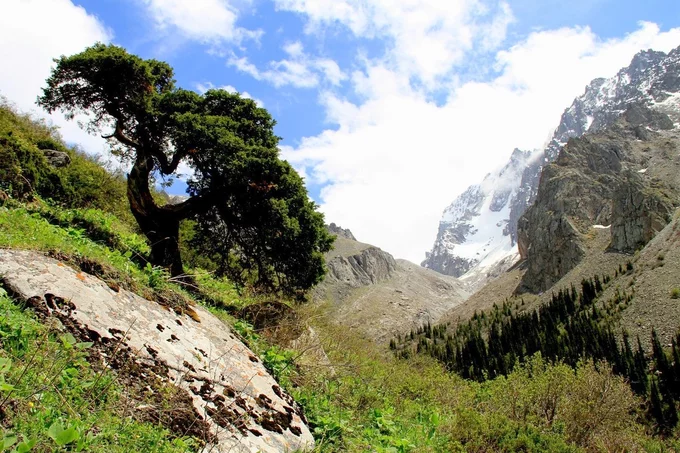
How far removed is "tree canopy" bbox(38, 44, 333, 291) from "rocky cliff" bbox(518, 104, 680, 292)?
118 m

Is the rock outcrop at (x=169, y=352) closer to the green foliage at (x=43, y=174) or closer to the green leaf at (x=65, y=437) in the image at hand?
the green leaf at (x=65, y=437)

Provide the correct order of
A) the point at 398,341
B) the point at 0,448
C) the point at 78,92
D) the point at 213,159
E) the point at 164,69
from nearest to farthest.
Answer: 1. the point at 0,448
2. the point at 213,159
3. the point at 78,92
4. the point at 164,69
5. the point at 398,341

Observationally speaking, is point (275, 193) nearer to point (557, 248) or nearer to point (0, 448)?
point (0, 448)

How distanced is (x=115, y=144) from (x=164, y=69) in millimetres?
3494

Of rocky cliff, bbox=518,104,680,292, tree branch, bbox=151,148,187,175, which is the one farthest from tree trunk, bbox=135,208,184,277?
rocky cliff, bbox=518,104,680,292

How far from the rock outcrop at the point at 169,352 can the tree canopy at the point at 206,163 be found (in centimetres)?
665

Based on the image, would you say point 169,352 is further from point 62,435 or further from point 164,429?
point 62,435

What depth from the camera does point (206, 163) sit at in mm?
12766

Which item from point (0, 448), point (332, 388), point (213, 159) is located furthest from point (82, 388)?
point (213, 159)

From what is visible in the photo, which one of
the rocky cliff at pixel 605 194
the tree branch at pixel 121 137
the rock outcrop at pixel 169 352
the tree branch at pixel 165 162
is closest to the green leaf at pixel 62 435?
the rock outcrop at pixel 169 352

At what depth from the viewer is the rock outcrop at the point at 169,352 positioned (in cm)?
414

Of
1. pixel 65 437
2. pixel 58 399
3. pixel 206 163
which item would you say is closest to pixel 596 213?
pixel 206 163

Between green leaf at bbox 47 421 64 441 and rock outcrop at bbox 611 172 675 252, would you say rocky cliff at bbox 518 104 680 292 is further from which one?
green leaf at bbox 47 421 64 441

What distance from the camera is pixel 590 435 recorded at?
13.9m
